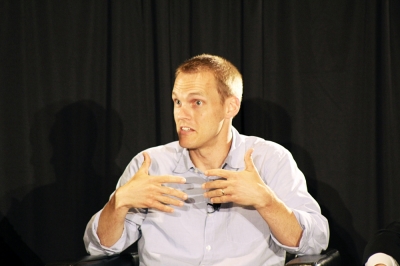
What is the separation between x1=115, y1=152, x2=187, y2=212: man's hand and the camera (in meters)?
2.26

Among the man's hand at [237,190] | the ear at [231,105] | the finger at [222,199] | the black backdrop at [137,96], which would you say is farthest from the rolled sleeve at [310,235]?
the black backdrop at [137,96]

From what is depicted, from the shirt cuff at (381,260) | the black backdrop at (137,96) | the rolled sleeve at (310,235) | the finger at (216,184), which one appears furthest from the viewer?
the black backdrop at (137,96)

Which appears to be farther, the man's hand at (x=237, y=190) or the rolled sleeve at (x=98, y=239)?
the rolled sleeve at (x=98, y=239)

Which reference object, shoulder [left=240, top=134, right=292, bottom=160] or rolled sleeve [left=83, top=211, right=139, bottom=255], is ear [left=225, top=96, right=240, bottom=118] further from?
rolled sleeve [left=83, top=211, right=139, bottom=255]

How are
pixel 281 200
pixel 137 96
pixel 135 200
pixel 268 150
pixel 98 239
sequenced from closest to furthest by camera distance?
1. pixel 135 200
2. pixel 281 200
3. pixel 98 239
4. pixel 268 150
5. pixel 137 96

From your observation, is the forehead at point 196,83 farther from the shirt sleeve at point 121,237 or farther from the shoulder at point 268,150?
the shirt sleeve at point 121,237

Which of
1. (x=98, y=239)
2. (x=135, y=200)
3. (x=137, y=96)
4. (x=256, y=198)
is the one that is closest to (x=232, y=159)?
(x=256, y=198)

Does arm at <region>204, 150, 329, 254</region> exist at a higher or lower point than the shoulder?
lower

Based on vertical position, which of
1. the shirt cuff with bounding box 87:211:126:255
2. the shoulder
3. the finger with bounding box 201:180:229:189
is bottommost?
the shirt cuff with bounding box 87:211:126:255

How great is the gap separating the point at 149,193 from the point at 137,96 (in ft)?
4.73

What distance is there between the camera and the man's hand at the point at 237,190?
7.32 feet

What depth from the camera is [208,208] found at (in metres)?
2.63

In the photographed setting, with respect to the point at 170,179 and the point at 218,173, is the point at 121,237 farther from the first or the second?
the point at 218,173

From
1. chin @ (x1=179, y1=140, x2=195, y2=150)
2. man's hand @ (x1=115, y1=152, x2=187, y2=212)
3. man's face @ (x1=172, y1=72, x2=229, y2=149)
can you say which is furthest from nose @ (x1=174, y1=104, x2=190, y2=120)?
man's hand @ (x1=115, y1=152, x2=187, y2=212)
